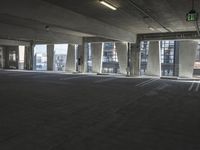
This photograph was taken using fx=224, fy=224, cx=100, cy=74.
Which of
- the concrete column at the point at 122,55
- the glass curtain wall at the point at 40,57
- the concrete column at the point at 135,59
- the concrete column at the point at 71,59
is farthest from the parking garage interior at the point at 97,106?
the glass curtain wall at the point at 40,57

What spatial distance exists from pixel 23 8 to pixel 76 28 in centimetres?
459

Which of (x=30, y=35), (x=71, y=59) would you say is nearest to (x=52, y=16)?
(x=30, y=35)

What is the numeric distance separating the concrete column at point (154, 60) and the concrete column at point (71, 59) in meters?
11.6

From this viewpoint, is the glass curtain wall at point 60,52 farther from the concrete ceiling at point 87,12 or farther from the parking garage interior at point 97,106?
the concrete ceiling at point 87,12

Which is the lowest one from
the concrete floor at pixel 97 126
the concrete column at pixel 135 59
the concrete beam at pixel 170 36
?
the concrete floor at pixel 97 126

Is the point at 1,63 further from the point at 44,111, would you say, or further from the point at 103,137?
the point at 103,137

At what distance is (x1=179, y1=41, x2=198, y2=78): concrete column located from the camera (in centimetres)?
2554

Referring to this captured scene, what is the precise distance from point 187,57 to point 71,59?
55.6 ft

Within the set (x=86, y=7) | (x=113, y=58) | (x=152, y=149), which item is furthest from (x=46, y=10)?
(x=113, y=58)

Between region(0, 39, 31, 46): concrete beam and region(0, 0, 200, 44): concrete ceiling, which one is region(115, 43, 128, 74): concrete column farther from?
region(0, 39, 31, 46): concrete beam

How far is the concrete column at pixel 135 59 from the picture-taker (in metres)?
26.9

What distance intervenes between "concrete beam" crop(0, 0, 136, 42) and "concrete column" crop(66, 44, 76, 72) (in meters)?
15.8

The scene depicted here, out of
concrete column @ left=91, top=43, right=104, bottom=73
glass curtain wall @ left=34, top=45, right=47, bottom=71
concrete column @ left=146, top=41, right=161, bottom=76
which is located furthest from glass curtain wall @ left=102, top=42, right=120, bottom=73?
glass curtain wall @ left=34, top=45, right=47, bottom=71

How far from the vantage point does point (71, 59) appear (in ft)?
114
